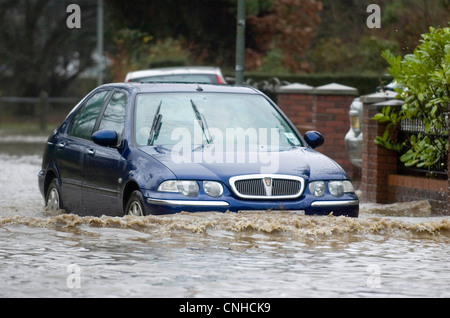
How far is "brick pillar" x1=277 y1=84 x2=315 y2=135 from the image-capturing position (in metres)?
22.0

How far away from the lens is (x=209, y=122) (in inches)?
442

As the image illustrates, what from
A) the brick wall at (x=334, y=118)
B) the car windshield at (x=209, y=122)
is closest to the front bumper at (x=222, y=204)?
the car windshield at (x=209, y=122)

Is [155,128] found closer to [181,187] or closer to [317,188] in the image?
[181,187]

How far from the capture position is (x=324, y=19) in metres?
48.2

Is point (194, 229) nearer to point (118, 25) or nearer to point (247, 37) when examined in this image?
point (118, 25)

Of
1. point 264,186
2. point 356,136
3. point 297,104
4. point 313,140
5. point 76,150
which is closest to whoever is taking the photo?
point 264,186

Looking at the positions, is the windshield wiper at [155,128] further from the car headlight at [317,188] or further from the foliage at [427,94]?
the foliage at [427,94]

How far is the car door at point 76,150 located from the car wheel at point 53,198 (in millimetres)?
195

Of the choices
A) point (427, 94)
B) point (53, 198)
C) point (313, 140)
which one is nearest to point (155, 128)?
point (313, 140)

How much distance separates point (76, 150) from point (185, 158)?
195cm

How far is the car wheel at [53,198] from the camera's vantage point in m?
12.5

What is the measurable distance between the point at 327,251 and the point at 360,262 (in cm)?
58
